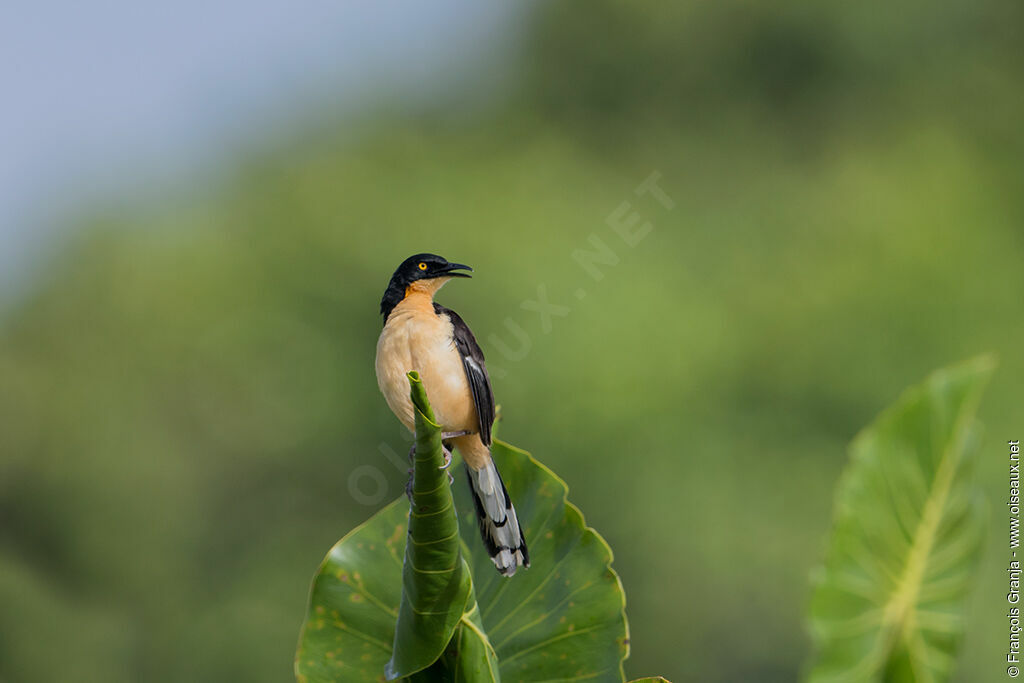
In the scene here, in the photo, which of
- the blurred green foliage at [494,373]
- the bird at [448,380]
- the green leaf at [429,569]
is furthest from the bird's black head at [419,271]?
the blurred green foliage at [494,373]

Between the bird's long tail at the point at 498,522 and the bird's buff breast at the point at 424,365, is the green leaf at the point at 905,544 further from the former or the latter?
the bird's buff breast at the point at 424,365

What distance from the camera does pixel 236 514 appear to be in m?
12.4

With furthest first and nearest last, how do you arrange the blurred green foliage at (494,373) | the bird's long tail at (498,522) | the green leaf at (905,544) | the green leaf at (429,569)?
the blurred green foliage at (494,373) < the bird's long tail at (498,522) < the green leaf at (429,569) < the green leaf at (905,544)

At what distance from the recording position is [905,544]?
1.38 metres

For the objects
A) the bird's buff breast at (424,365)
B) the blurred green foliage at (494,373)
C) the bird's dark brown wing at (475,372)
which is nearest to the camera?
the bird's buff breast at (424,365)

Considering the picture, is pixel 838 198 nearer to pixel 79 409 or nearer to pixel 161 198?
pixel 161 198

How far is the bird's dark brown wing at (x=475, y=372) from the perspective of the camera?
2.87 meters

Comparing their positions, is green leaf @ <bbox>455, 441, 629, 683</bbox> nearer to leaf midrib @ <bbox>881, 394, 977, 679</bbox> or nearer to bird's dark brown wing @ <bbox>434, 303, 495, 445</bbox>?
bird's dark brown wing @ <bbox>434, 303, 495, 445</bbox>

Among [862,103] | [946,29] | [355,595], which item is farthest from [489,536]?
[946,29]

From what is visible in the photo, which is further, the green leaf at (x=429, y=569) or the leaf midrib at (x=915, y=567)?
the green leaf at (x=429, y=569)

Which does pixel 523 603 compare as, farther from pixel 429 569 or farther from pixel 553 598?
pixel 429 569

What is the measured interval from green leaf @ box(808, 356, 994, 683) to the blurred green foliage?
29.3 ft

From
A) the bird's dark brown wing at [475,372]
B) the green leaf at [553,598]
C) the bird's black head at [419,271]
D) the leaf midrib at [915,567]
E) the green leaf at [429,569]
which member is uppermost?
the bird's black head at [419,271]

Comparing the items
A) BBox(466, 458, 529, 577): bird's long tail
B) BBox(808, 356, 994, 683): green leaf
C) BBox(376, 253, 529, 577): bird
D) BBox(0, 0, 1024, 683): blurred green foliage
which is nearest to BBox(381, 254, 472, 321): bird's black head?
BBox(376, 253, 529, 577): bird
